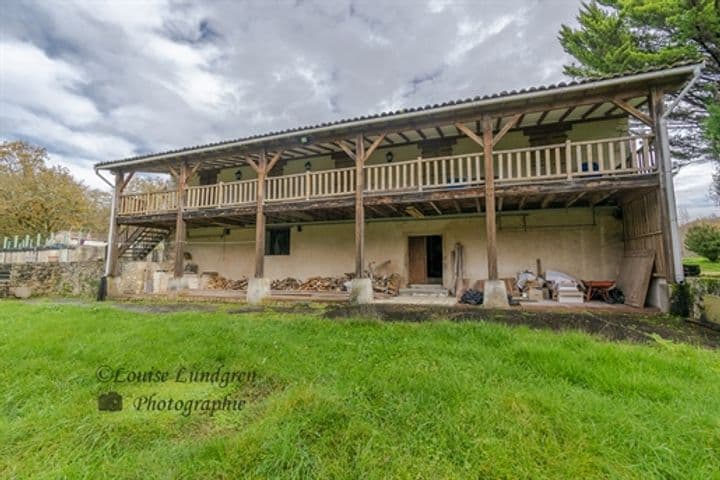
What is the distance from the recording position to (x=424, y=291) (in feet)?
32.7

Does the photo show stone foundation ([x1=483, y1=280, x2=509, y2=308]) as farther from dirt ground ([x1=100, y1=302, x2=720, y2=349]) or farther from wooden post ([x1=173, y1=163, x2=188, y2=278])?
wooden post ([x1=173, y1=163, x2=188, y2=278])

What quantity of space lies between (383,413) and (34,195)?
2498 centimetres

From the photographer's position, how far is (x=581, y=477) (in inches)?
65.6

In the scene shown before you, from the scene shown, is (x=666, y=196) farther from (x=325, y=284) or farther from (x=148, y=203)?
(x=148, y=203)

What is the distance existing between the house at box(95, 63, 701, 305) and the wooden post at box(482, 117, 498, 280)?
0.09 ft

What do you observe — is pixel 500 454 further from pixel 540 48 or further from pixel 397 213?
pixel 540 48

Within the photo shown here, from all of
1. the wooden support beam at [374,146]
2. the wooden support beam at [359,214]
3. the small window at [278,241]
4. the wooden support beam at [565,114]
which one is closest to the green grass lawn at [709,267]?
the wooden support beam at [565,114]

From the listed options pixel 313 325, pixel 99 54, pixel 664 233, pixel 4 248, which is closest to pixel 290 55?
pixel 99 54

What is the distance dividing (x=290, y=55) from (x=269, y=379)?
1836cm

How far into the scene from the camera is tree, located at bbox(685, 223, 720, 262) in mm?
11914

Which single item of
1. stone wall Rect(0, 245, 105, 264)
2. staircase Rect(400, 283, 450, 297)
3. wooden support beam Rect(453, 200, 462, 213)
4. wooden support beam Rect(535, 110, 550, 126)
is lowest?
staircase Rect(400, 283, 450, 297)

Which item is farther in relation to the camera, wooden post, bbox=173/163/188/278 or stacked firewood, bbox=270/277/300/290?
stacked firewood, bbox=270/277/300/290

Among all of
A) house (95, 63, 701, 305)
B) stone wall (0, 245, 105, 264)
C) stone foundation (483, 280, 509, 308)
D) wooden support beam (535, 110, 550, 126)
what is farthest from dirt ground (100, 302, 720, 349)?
stone wall (0, 245, 105, 264)
